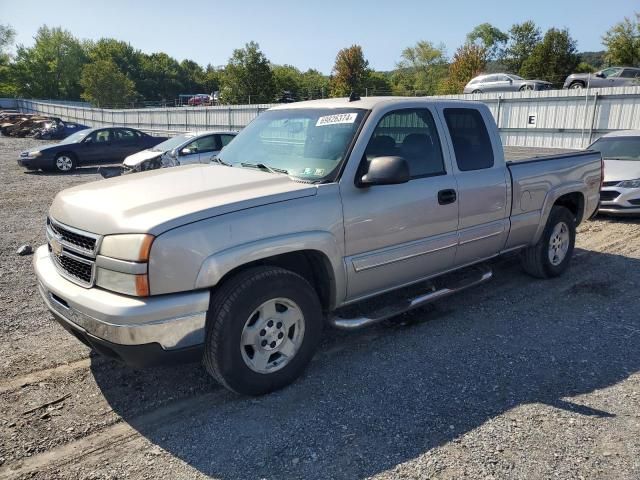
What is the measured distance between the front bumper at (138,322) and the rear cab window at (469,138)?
2.67 meters

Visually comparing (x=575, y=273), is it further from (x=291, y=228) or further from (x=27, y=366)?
(x=27, y=366)

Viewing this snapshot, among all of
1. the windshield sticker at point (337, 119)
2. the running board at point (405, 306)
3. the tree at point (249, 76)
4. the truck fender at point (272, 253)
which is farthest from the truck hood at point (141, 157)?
the tree at point (249, 76)

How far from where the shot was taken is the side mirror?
3398 millimetres

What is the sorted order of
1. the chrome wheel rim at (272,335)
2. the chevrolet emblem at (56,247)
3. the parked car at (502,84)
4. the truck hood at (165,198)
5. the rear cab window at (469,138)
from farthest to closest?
the parked car at (502,84)
the rear cab window at (469,138)
the chevrolet emblem at (56,247)
the chrome wheel rim at (272,335)
the truck hood at (165,198)

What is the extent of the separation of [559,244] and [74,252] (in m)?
5.08

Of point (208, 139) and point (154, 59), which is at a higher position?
point (154, 59)

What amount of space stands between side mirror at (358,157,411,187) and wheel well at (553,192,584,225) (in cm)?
308

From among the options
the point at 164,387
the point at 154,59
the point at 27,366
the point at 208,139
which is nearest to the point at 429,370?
the point at 164,387

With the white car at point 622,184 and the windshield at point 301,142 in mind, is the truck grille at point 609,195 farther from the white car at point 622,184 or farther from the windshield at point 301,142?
the windshield at point 301,142

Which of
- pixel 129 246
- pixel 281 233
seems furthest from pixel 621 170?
pixel 129 246

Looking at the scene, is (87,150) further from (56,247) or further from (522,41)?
(522,41)

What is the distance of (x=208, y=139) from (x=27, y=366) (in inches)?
418

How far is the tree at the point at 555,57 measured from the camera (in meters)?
49.1

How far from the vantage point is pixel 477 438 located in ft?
9.61
